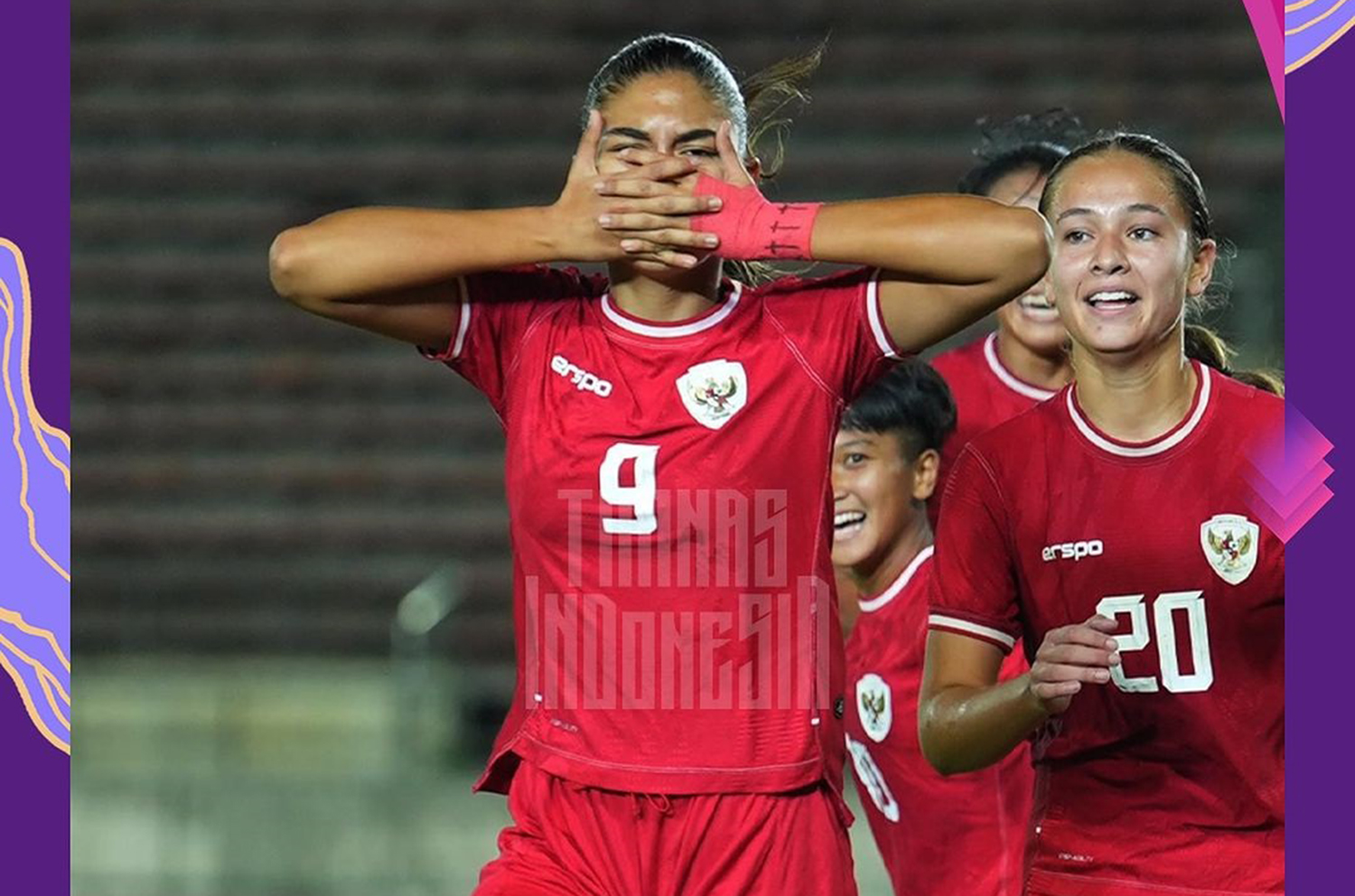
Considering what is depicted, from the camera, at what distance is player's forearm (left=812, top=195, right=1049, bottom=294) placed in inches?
107

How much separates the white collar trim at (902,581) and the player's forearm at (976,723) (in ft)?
2.59

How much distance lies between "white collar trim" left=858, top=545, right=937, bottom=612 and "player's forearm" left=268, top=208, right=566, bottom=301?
1.21 meters

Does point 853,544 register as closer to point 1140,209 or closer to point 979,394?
point 979,394

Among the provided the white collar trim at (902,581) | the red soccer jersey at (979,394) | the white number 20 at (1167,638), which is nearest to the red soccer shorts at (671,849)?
the white number 20 at (1167,638)

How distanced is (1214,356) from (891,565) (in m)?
0.75

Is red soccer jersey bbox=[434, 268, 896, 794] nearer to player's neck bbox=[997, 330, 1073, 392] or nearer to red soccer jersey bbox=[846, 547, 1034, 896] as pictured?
red soccer jersey bbox=[846, 547, 1034, 896]

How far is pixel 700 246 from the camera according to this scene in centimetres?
272

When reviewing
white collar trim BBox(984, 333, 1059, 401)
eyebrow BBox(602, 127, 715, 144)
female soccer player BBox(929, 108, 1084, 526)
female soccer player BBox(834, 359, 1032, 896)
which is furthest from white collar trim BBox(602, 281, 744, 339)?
white collar trim BBox(984, 333, 1059, 401)

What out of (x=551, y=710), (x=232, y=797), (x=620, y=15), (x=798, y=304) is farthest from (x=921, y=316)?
(x=620, y=15)

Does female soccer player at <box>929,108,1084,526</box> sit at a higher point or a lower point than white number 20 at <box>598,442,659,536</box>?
higher

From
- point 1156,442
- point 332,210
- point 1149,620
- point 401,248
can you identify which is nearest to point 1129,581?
point 1149,620

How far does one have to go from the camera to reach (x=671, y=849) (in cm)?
277

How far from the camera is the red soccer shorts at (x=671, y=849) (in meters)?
2.77

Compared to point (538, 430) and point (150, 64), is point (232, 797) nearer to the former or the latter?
point (150, 64)
